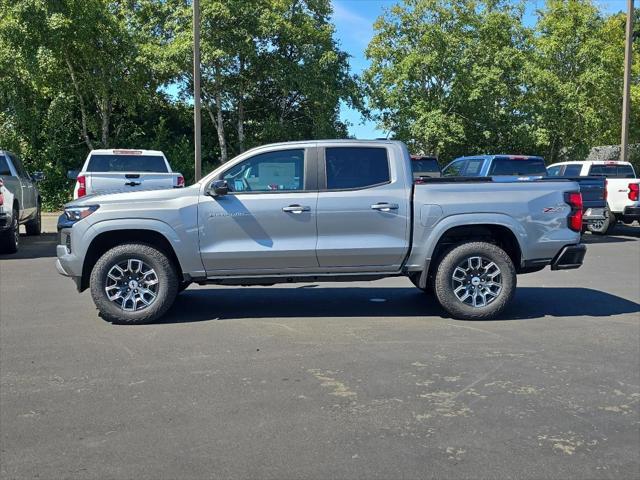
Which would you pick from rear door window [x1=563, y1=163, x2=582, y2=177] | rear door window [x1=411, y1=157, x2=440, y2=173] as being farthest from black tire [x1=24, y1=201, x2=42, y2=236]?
rear door window [x1=563, y1=163, x2=582, y2=177]

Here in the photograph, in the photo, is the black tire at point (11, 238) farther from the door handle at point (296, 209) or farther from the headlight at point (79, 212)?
the door handle at point (296, 209)

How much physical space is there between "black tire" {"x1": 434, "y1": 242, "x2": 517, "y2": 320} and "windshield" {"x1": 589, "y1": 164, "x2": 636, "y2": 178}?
12.4 meters

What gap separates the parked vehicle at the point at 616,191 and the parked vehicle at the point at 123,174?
33.4 ft

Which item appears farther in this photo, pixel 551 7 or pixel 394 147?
pixel 551 7

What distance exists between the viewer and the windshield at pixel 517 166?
1549 cm

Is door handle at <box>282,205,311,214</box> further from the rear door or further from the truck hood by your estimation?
the truck hood

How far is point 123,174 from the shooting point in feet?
43.1

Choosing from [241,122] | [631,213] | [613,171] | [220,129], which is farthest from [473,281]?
[241,122]

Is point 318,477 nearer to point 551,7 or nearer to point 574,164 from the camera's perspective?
point 574,164

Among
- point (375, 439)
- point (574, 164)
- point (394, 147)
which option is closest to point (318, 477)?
point (375, 439)

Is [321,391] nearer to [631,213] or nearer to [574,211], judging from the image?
[574,211]

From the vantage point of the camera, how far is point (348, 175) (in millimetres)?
7578

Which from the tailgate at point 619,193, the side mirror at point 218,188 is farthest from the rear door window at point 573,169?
the side mirror at point 218,188

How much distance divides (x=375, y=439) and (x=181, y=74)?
24.0 m
